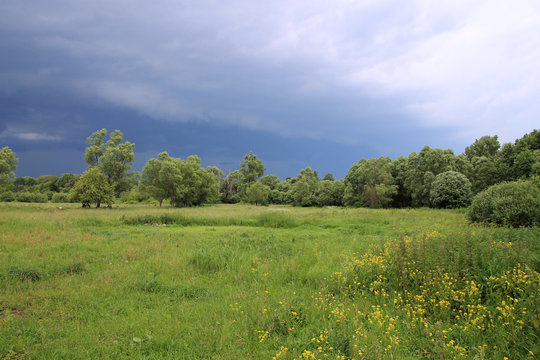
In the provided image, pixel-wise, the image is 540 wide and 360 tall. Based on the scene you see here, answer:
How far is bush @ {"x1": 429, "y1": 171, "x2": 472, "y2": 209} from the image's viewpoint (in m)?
40.5

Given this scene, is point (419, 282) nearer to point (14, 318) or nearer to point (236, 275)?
point (236, 275)

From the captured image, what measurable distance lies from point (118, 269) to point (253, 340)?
6784 millimetres

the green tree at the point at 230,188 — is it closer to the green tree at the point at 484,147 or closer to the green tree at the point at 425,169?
the green tree at the point at 425,169

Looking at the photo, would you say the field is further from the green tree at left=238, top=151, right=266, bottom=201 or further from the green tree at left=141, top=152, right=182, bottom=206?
the green tree at left=238, top=151, right=266, bottom=201

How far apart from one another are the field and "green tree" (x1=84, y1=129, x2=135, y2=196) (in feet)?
125

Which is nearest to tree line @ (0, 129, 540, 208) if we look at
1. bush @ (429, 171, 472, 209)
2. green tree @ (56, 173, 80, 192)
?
bush @ (429, 171, 472, 209)

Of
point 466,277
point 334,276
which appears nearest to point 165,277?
point 334,276

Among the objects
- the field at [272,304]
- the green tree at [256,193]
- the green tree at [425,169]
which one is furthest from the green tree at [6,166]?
the green tree at [425,169]

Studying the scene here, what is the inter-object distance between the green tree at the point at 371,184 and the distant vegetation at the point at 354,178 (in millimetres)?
199

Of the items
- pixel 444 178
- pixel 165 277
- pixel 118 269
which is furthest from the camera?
pixel 444 178

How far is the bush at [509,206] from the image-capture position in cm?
1652

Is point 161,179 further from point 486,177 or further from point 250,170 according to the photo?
point 486,177

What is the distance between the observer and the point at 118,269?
31.0 feet

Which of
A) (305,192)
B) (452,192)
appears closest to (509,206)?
(452,192)
